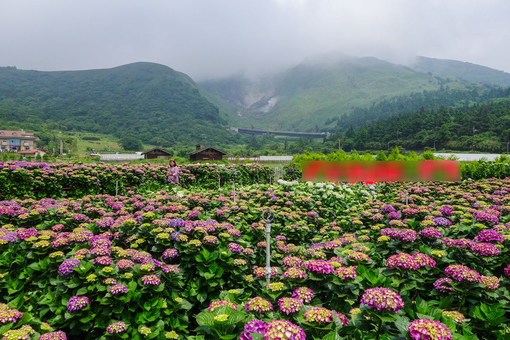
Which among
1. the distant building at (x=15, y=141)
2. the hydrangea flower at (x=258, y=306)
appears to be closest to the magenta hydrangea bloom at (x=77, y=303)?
the hydrangea flower at (x=258, y=306)

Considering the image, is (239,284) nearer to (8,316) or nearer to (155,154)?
(8,316)

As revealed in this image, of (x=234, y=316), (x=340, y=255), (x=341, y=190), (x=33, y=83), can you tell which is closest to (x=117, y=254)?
(x=234, y=316)

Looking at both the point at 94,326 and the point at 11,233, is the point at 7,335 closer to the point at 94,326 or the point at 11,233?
the point at 94,326

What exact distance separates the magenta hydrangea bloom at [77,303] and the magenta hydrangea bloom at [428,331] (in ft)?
7.15

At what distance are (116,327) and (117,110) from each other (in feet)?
560

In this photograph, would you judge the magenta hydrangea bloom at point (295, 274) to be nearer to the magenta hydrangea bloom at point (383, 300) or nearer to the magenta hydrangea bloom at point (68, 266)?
the magenta hydrangea bloom at point (383, 300)

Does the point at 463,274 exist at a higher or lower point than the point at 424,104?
lower

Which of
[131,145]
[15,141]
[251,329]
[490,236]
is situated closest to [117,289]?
[251,329]

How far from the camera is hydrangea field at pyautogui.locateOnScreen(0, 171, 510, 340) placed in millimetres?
1715

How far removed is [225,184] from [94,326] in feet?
36.7

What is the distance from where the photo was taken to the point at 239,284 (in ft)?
9.69

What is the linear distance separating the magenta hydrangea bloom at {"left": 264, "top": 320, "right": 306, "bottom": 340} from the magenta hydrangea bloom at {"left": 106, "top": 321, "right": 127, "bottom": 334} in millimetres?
1274

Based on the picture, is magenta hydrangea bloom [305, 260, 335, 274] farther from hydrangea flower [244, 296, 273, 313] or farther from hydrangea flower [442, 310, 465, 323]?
hydrangea flower [442, 310, 465, 323]

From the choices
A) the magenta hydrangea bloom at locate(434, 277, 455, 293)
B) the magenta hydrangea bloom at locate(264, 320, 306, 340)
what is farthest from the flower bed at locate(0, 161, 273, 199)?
the magenta hydrangea bloom at locate(434, 277, 455, 293)
